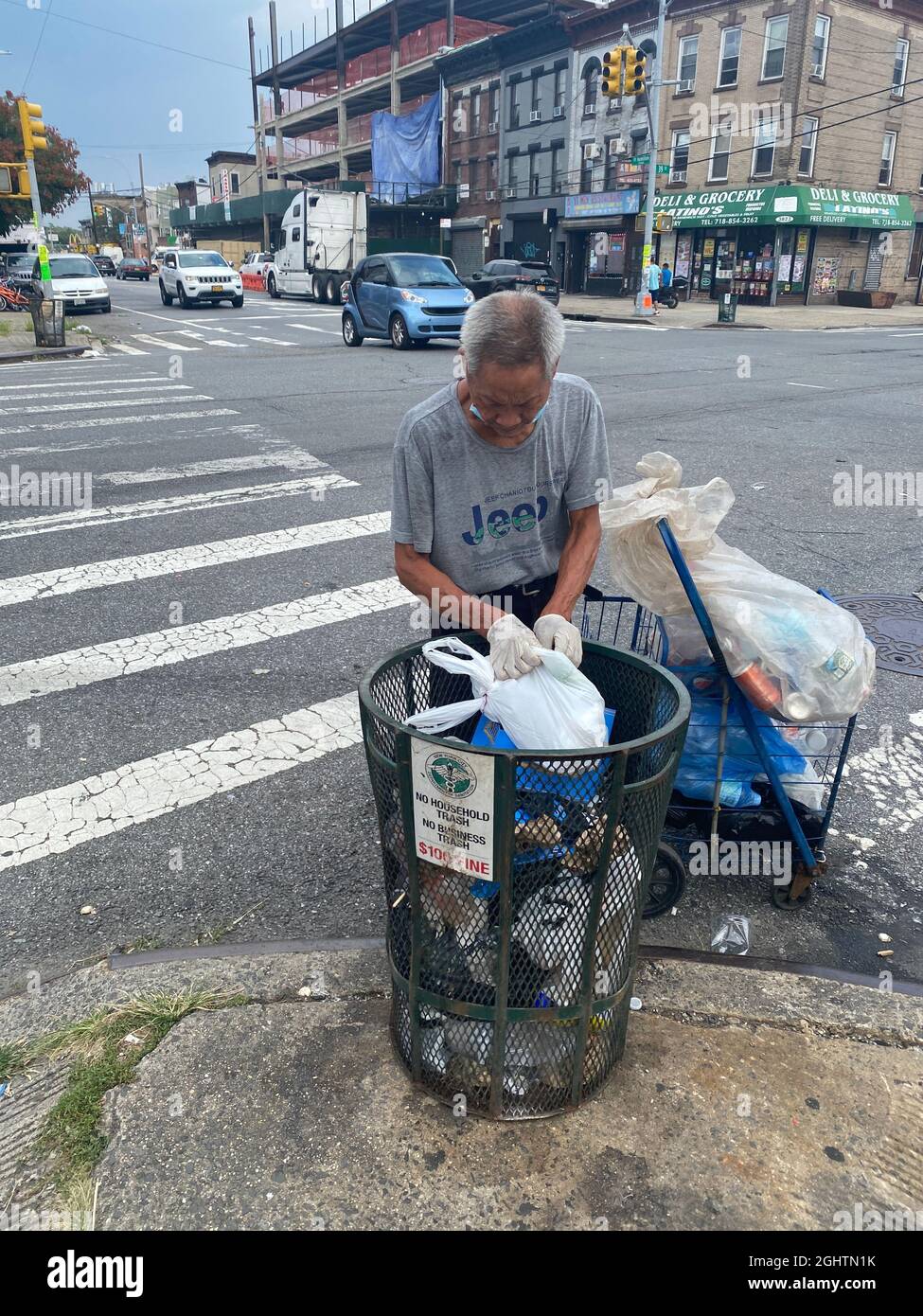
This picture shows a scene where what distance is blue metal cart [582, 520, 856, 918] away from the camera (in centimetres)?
304

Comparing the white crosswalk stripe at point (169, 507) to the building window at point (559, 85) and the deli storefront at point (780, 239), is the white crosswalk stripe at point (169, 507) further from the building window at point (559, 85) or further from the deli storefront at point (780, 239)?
the building window at point (559, 85)

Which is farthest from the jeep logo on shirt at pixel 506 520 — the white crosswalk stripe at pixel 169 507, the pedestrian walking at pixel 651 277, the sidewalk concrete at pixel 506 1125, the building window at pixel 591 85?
the building window at pixel 591 85

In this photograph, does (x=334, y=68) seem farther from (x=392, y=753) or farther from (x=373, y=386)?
(x=392, y=753)

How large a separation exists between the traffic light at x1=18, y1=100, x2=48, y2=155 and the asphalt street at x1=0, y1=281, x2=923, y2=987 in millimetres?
8671

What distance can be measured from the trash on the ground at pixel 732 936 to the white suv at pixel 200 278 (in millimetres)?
33556

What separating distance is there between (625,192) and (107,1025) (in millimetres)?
43688

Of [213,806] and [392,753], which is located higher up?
[392,753]

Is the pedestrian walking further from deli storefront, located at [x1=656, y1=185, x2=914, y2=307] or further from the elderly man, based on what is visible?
the elderly man

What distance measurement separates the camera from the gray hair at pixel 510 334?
2.38 m

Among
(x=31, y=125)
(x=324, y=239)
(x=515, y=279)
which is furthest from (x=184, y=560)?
(x=324, y=239)

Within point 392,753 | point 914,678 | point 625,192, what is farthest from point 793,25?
point 392,753

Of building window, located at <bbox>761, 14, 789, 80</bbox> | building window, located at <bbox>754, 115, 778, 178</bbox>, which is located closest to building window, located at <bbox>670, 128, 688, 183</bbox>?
building window, located at <bbox>754, 115, 778, 178</bbox>

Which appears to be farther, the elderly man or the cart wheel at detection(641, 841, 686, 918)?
the cart wheel at detection(641, 841, 686, 918)

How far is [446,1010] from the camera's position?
7.38 ft
